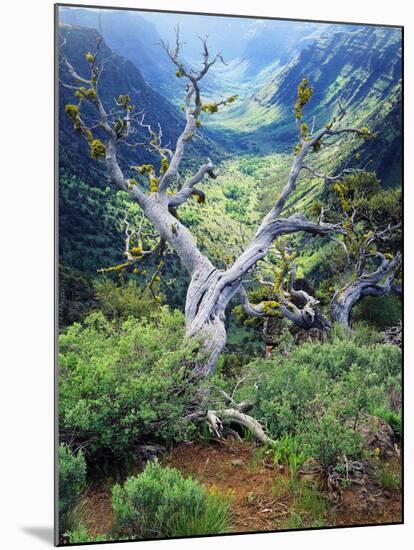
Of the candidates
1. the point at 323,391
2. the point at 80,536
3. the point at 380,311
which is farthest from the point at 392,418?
the point at 80,536

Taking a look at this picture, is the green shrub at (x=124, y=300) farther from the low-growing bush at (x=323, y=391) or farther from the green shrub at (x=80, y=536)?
the green shrub at (x=80, y=536)

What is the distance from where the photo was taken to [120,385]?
300 inches

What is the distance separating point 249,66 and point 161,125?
0.85 m

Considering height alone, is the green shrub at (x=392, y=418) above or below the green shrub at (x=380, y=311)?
below

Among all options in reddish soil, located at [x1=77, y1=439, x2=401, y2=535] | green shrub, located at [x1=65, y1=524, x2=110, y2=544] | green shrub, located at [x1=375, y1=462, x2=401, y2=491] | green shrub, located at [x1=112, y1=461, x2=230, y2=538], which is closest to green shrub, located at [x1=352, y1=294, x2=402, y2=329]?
green shrub, located at [x1=375, y1=462, x2=401, y2=491]

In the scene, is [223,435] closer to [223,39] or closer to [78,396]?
[78,396]

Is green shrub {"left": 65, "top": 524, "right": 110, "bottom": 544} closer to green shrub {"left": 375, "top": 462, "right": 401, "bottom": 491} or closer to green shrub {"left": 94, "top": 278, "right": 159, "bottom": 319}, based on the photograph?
green shrub {"left": 94, "top": 278, "right": 159, "bottom": 319}

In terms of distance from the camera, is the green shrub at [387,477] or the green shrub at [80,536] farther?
the green shrub at [387,477]

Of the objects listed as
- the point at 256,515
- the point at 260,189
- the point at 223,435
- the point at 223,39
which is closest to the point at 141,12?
the point at 223,39

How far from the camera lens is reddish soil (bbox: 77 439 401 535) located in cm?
779

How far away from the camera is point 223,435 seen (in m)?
8.01

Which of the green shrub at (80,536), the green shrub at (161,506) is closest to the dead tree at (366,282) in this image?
the green shrub at (161,506)

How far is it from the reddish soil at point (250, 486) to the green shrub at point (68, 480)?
0.82 feet

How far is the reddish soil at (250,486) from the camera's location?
7789 mm
